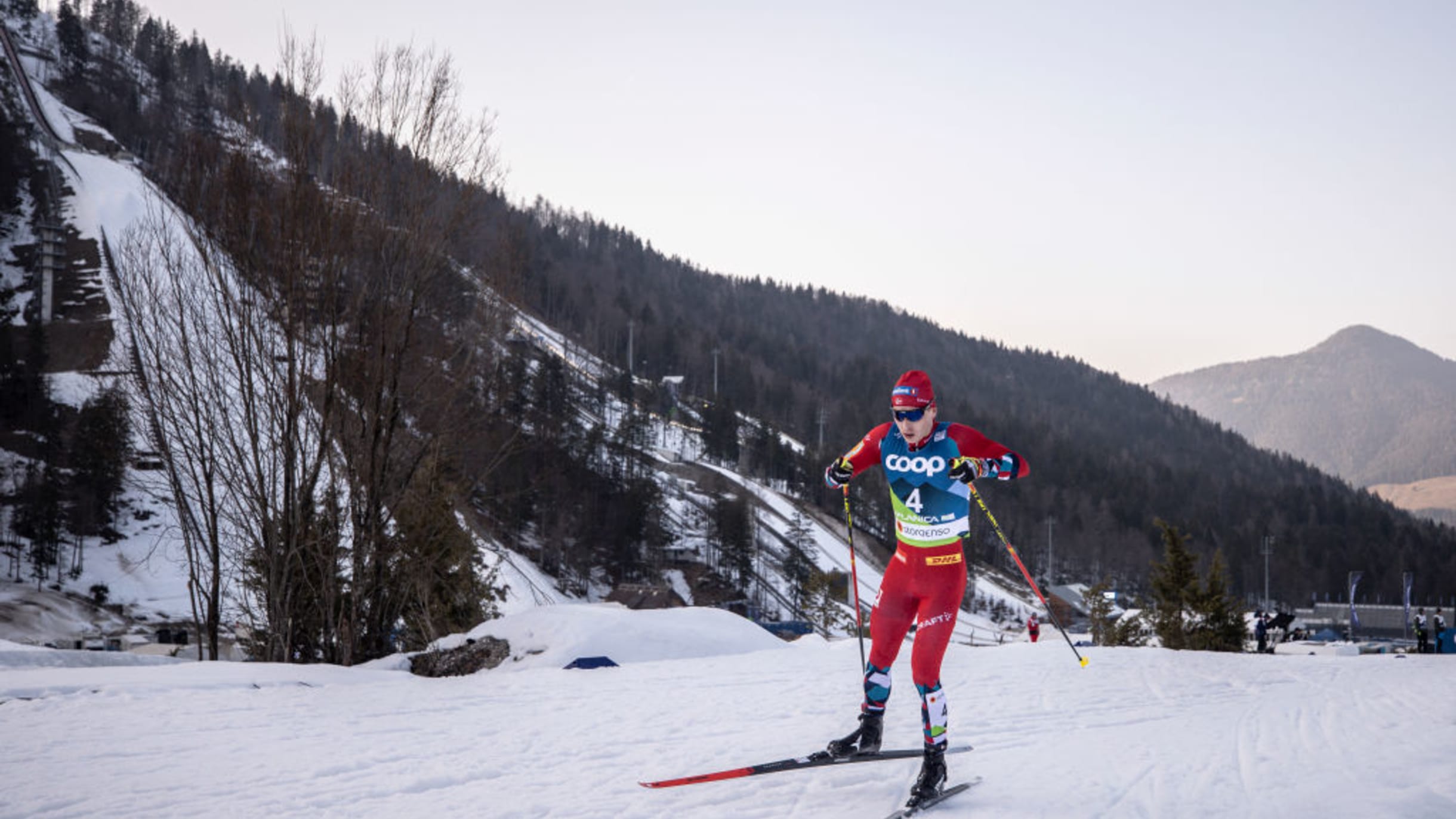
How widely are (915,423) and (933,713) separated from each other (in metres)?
1.60

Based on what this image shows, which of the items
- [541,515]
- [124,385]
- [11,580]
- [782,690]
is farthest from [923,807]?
[541,515]

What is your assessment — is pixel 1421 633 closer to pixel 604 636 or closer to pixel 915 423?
pixel 604 636

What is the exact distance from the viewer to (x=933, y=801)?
4480 millimetres

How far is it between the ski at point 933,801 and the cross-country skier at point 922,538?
1.11ft

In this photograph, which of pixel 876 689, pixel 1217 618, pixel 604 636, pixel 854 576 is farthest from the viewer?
pixel 1217 618

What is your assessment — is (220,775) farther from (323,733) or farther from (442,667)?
(442,667)

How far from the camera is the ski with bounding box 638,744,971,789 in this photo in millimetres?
4699

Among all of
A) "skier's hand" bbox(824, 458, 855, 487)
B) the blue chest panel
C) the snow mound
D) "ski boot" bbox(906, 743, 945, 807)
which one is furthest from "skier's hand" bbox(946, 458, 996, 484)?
the snow mound

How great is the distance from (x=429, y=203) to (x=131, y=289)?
11.7 ft

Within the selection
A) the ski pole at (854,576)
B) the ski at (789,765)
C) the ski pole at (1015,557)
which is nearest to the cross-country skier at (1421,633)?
the ski pole at (854,576)

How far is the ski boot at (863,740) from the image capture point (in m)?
5.14

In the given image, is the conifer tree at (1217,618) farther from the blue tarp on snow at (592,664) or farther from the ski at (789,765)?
the ski at (789,765)

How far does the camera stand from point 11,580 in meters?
44.6

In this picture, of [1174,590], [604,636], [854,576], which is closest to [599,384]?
[1174,590]
